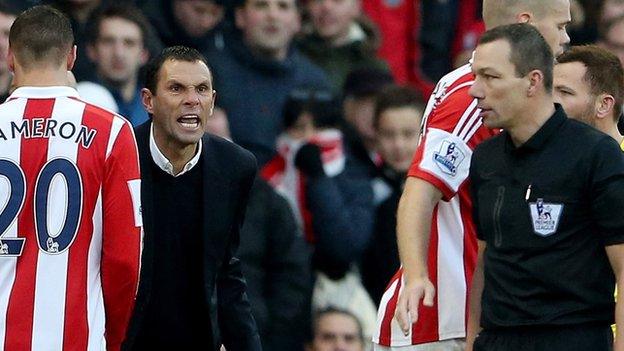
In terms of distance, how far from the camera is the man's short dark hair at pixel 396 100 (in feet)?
35.0

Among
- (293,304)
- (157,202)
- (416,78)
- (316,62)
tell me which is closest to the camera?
(157,202)

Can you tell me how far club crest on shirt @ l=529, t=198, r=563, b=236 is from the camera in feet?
19.5

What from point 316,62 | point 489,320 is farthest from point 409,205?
point 316,62

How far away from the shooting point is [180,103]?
277 inches

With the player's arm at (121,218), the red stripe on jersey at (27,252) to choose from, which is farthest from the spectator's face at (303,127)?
the red stripe on jersey at (27,252)

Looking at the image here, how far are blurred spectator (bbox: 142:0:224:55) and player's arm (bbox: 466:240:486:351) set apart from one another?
4772 millimetres

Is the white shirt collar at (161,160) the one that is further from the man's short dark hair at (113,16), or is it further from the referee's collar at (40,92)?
the man's short dark hair at (113,16)

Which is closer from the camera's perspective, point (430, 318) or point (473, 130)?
point (473, 130)

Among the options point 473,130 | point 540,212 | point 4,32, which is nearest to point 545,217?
point 540,212

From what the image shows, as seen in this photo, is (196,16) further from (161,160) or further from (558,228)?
(558,228)

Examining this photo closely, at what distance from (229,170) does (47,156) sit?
101 cm

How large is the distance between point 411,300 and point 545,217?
0.56 meters

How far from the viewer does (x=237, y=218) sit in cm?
731

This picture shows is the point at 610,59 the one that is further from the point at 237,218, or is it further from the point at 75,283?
the point at 75,283
